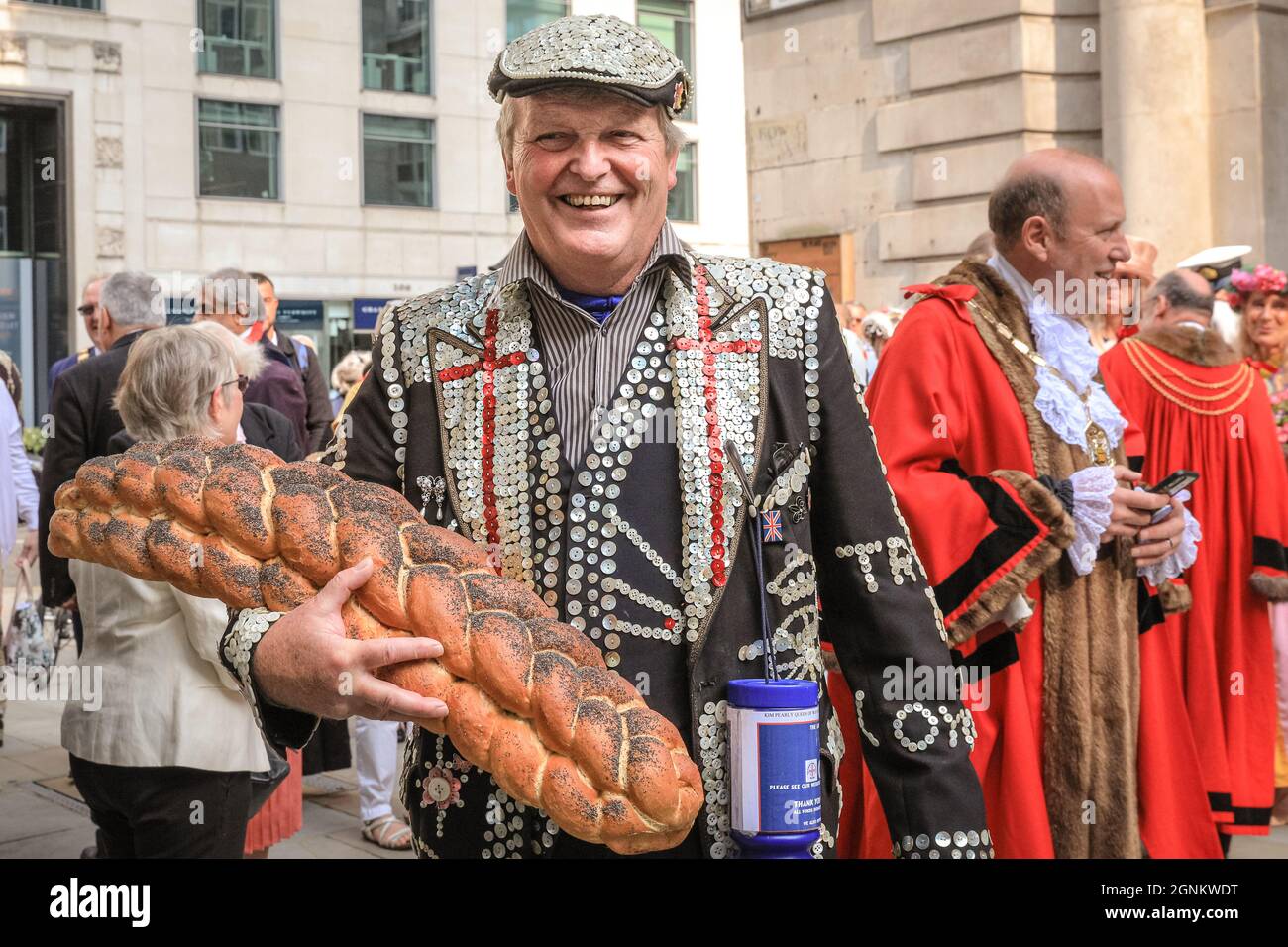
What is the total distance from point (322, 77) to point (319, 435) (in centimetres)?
2020

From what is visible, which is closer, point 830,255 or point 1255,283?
point 1255,283

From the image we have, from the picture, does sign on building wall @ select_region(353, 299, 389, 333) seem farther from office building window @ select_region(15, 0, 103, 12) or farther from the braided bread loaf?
the braided bread loaf

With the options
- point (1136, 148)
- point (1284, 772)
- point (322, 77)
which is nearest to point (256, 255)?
point (322, 77)

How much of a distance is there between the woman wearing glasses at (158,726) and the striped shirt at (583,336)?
191 centimetres

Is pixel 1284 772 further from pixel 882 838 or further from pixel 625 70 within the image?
pixel 625 70

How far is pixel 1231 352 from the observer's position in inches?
224

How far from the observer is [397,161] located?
2702 cm

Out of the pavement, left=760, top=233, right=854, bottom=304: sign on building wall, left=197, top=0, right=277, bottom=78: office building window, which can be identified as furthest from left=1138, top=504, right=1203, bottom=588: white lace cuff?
left=197, top=0, right=277, bottom=78: office building window

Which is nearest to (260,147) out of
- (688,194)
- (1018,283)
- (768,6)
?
(688,194)

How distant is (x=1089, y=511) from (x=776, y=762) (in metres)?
1.97

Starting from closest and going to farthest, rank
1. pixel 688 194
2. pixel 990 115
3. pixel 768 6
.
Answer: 1. pixel 990 115
2. pixel 768 6
3. pixel 688 194

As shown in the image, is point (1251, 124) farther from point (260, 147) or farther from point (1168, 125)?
point (260, 147)

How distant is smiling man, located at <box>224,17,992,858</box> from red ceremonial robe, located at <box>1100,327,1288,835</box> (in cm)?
319

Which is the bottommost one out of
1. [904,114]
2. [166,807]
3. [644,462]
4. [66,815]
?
[66,815]
